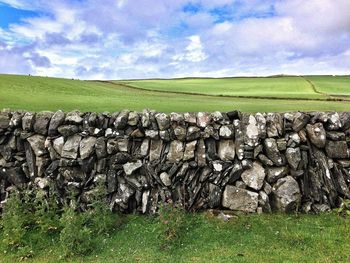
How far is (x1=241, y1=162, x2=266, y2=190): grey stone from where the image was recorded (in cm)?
994

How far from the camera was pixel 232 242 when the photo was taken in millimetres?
8562

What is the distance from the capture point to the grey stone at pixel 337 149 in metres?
10.1

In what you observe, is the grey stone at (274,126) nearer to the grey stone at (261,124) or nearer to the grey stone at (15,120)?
the grey stone at (261,124)

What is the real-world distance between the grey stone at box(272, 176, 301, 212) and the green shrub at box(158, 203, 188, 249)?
2493 millimetres

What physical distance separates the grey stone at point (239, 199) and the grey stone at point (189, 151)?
4.10 feet

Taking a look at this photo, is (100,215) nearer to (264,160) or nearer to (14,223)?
(14,223)

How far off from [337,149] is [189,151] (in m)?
3.86

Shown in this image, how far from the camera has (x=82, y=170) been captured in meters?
10.5

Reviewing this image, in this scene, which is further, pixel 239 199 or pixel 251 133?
pixel 251 133

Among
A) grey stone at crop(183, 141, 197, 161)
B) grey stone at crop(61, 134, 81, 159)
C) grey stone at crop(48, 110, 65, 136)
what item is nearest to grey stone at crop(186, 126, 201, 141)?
grey stone at crop(183, 141, 197, 161)

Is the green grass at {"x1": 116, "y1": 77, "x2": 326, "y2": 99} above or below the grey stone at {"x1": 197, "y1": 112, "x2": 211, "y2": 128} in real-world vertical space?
above

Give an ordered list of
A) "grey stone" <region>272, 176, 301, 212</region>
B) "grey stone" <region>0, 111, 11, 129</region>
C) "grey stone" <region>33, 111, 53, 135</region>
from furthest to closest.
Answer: "grey stone" <region>0, 111, 11, 129</region> → "grey stone" <region>33, 111, 53, 135</region> → "grey stone" <region>272, 176, 301, 212</region>

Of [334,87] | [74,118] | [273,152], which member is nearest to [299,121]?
[273,152]

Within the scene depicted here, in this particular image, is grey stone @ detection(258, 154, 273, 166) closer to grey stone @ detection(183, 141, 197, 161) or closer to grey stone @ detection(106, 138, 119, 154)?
grey stone @ detection(183, 141, 197, 161)
